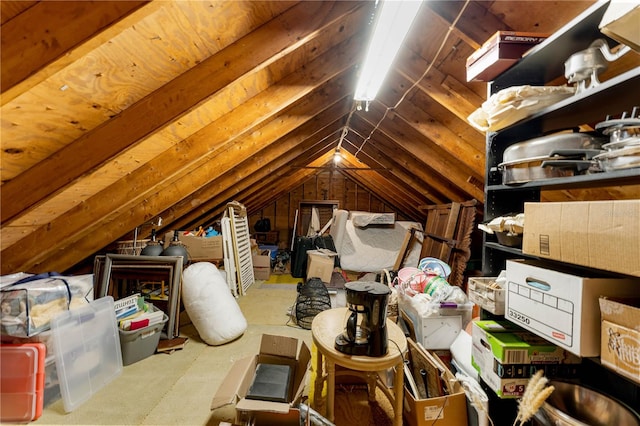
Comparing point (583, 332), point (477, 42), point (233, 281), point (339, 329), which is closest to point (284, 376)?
point (339, 329)

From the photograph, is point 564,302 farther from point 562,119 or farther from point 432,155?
point 432,155

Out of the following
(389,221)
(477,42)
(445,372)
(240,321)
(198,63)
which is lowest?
(240,321)

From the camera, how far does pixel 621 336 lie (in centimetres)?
82

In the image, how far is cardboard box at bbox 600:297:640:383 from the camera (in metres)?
0.78

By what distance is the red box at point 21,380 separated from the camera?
1613 millimetres

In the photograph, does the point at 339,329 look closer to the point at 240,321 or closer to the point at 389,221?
the point at 240,321

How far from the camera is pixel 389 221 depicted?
18.6 ft

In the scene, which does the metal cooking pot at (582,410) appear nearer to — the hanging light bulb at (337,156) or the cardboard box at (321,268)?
the cardboard box at (321,268)

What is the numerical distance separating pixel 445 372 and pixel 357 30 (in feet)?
7.42

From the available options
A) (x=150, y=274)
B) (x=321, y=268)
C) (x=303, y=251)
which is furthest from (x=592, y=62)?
(x=303, y=251)

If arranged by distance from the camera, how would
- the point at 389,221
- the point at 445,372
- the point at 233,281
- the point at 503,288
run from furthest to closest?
1. the point at 389,221
2. the point at 233,281
3. the point at 445,372
4. the point at 503,288

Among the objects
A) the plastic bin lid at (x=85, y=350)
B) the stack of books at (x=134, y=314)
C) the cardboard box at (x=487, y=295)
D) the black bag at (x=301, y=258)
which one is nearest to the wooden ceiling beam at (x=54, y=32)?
the plastic bin lid at (x=85, y=350)

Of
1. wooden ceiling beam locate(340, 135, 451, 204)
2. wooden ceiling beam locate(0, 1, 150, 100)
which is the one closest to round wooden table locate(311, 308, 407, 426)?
wooden ceiling beam locate(0, 1, 150, 100)

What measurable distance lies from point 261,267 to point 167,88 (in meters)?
4.08
